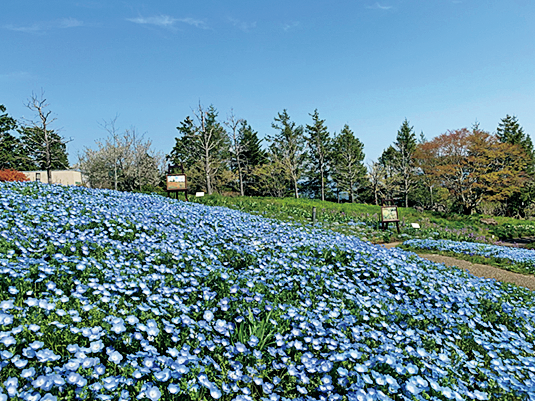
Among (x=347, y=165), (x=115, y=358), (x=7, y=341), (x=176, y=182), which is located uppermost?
(x=347, y=165)

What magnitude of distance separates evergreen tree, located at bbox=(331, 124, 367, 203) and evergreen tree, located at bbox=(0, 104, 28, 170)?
Answer: 3450 cm

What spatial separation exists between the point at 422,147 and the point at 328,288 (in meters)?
30.7

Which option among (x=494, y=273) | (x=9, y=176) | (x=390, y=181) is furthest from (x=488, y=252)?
(x=390, y=181)

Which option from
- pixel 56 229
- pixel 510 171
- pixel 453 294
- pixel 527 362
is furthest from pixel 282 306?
pixel 510 171

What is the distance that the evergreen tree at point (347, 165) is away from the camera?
1463 inches

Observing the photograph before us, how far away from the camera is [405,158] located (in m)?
38.0

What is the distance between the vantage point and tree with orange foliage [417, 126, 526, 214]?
80.0ft

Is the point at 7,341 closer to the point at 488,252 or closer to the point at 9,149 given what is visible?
the point at 488,252

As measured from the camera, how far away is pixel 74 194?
7895 millimetres

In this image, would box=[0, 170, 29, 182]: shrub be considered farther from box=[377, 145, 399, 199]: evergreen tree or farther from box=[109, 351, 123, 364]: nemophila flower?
box=[377, 145, 399, 199]: evergreen tree

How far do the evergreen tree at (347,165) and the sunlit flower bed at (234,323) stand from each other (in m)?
32.6

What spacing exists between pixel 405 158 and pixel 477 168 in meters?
13.4

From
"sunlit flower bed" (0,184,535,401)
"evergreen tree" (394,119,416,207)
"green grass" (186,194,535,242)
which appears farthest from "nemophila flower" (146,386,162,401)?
"evergreen tree" (394,119,416,207)

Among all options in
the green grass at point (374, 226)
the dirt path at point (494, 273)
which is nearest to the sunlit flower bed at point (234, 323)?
the dirt path at point (494, 273)
